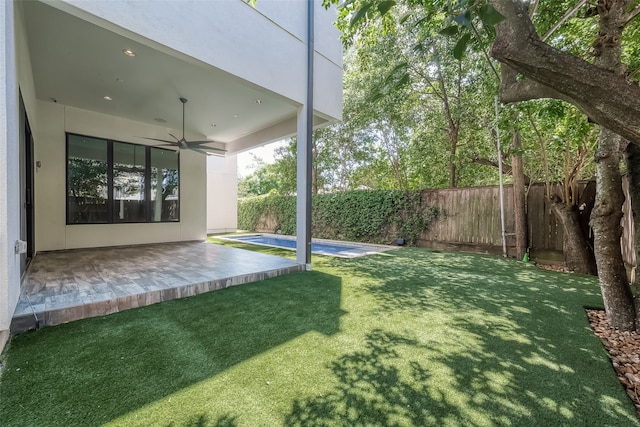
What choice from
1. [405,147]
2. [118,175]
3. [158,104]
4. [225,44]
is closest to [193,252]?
[118,175]

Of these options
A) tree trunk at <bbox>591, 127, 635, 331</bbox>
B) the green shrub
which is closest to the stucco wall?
the green shrub

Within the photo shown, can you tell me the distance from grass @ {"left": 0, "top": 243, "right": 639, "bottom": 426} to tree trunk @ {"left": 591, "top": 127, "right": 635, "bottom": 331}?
1.21 feet

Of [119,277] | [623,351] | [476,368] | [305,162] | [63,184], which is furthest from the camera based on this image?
[63,184]

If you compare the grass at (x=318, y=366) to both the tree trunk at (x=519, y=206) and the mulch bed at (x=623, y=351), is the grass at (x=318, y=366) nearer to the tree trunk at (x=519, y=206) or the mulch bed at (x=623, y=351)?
the mulch bed at (x=623, y=351)

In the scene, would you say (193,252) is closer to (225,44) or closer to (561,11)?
(225,44)

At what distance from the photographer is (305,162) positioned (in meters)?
5.30

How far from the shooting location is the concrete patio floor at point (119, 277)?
3.01 m

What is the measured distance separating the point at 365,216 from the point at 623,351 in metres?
8.14

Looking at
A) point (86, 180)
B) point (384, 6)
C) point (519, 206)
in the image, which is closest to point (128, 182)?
point (86, 180)

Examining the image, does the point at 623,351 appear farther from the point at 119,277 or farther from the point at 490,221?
the point at 119,277

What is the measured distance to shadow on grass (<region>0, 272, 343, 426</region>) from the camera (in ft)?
5.72

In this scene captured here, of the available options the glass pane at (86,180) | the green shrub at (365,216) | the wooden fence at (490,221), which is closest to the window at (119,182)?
the glass pane at (86,180)

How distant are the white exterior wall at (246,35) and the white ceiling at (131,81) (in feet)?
0.70

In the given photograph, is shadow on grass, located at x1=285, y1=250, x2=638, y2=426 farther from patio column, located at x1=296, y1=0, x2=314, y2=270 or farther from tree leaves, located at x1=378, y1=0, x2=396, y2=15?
tree leaves, located at x1=378, y1=0, x2=396, y2=15
